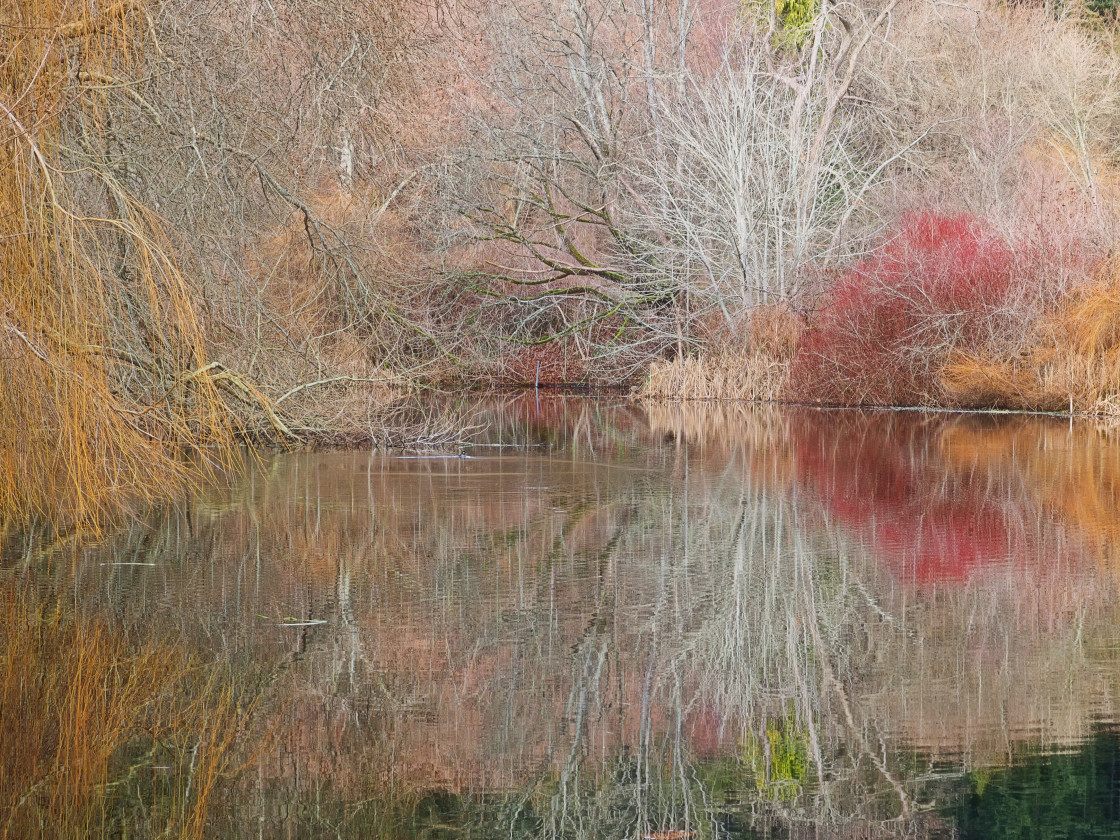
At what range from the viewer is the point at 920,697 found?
580 cm

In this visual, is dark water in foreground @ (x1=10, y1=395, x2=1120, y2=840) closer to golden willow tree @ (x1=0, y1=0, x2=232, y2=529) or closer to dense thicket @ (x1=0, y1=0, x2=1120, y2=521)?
golden willow tree @ (x1=0, y1=0, x2=232, y2=529)

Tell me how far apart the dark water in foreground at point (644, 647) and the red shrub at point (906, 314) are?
1054 cm

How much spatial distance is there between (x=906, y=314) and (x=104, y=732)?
20.4 meters

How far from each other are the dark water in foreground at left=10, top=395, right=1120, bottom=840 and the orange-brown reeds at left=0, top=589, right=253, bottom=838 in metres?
0.13

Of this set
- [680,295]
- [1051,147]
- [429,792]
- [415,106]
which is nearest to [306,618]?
[429,792]

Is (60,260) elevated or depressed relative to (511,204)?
depressed

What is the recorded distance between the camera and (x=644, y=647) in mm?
6613

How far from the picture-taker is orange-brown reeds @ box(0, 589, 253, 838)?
433 centimetres

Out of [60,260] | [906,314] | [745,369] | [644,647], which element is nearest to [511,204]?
[745,369]

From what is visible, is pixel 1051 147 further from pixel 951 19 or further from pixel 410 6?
pixel 410 6

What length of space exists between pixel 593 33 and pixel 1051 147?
10387mm

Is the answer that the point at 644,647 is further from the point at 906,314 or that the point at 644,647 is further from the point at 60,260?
the point at 906,314

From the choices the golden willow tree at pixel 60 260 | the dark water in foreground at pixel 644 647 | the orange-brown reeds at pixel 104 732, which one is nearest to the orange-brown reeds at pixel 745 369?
the dark water in foreground at pixel 644 647

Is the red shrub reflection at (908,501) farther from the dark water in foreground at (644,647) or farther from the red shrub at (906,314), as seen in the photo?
the red shrub at (906,314)
